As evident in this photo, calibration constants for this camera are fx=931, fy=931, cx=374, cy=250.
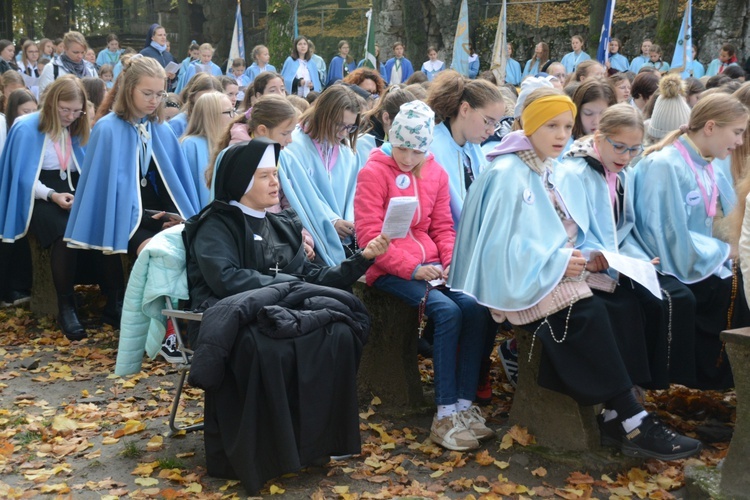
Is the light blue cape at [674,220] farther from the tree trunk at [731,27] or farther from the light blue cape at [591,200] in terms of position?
the tree trunk at [731,27]

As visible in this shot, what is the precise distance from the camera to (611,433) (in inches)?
196

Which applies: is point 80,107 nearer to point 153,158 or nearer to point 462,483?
point 153,158

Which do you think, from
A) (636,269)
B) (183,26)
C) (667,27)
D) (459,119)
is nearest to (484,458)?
(636,269)

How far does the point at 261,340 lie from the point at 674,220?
2645 millimetres

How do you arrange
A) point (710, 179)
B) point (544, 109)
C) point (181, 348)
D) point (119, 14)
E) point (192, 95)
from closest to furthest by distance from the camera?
point (181, 348) → point (544, 109) → point (710, 179) → point (192, 95) → point (119, 14)

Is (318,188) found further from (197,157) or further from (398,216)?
(398,216)

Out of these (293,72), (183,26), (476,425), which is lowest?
(476,425)

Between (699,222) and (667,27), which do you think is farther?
(667,27)

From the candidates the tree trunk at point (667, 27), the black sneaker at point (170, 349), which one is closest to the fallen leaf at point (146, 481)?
the black sneaker at point (170, 349)

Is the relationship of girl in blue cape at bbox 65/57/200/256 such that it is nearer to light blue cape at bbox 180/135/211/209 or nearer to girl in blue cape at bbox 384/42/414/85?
light blue cape at bbox 180/135/211/209

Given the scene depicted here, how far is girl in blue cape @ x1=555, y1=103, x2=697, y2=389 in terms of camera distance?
5.18 metres

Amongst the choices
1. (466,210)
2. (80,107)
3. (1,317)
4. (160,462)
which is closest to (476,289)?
(466,210)

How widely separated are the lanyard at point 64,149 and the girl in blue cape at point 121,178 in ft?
1.85

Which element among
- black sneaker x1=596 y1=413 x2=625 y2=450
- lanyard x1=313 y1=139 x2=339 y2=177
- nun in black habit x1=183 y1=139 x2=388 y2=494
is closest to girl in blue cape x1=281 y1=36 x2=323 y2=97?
lanyard x1=313 y1=139 x2=339 y2=177
